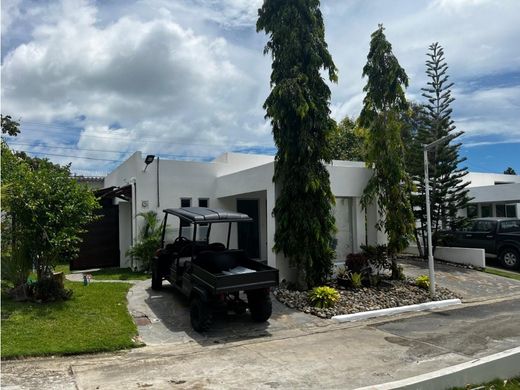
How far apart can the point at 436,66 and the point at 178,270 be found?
13.4m

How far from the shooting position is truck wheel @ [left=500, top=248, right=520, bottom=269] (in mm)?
14969

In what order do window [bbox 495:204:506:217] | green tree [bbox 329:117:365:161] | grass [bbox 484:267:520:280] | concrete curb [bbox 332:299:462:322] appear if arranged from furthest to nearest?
green tree [bbox 329:117:365:161]
window [bbox 495:204:506:217]
grass [bbox 484:267:520:280]
concrete curb [bbox 332:299:462:322]

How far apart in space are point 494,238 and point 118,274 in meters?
13.5

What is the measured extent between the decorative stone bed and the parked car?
157cm

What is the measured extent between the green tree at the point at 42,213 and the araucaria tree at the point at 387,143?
794cm

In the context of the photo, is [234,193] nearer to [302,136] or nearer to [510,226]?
[302,136]

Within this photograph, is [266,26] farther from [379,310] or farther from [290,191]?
[379,310]

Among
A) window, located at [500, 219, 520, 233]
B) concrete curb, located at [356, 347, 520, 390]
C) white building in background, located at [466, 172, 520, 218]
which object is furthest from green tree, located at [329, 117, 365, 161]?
concrete curb, located at [356, 347, 520, 390]

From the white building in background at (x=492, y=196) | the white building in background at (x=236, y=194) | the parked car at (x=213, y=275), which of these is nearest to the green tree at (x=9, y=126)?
the white building in background at (x=236, y=194)

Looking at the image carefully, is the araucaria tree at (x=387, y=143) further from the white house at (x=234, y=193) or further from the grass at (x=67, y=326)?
the grass at (x=67, y=326)

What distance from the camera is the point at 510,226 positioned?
610 inches

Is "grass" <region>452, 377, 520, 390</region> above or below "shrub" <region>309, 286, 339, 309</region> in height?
below

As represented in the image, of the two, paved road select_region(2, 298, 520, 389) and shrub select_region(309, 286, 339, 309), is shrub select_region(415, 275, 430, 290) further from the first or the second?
shrub select_region(309, 286, 339, 309)

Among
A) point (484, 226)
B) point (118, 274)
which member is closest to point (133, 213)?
point (118, 274)
